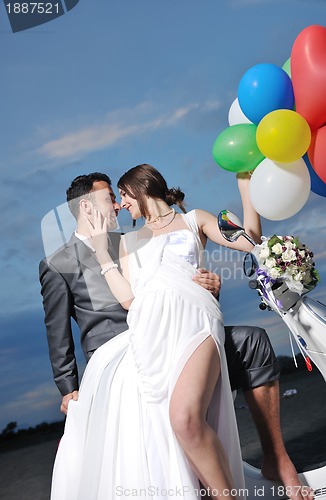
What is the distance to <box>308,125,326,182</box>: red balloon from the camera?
2.73 meters

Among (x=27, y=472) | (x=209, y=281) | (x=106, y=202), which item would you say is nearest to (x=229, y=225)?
(x=209, y=281)

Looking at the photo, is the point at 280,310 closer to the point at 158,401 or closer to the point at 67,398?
the point at 158,401

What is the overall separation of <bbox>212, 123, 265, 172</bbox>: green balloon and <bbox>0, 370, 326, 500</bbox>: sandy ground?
60.9 inches

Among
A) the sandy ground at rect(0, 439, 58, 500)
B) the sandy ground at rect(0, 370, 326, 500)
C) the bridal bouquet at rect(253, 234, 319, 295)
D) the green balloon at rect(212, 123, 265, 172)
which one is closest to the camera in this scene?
the bridal bouquet at rect(253, 234, 319, 295)

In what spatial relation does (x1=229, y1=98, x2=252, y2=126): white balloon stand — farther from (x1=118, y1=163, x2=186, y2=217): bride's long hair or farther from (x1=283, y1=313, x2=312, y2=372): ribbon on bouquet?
(x1=283, y1=313, x2=312, y2=372): ribbon on bouquet

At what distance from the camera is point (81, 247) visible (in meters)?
3.07

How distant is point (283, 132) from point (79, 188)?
1061 mm

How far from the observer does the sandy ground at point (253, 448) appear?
13.9 ft

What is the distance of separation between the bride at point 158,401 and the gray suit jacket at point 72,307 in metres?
0.19

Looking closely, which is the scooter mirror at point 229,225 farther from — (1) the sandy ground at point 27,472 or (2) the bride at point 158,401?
(1) the sandy ground at point 27,472

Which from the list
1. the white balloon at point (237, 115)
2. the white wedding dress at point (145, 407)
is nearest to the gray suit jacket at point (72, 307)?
the white wedding dress at point (145, 407)

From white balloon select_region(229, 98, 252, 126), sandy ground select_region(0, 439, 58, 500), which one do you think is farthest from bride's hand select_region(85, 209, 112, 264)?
sandy ground select_region(0, 439, 58, 500)

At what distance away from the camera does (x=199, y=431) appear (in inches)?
90.5

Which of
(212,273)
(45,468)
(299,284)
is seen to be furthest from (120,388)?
(45,468)
